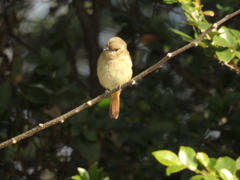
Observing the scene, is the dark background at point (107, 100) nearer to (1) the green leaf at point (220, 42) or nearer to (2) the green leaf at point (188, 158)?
(1) the green leaf at point (220, 42)

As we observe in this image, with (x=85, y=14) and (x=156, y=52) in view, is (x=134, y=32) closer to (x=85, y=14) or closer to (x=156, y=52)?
(x=156, y=52)

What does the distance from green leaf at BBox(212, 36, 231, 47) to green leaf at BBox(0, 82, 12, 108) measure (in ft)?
5.60

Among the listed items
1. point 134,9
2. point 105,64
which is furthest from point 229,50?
point 134,9

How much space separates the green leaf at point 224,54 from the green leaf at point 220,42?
0.05 meters

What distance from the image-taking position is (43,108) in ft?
13.8

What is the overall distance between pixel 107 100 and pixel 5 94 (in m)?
0.81

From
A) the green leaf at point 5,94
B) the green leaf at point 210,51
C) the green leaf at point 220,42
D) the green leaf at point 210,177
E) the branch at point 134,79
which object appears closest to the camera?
the branch at point 134,79

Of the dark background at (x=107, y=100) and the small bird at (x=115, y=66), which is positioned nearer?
the dark background at (x=107, y=100)

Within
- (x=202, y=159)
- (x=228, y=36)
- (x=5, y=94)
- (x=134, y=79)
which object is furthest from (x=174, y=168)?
(x=5, y=94)

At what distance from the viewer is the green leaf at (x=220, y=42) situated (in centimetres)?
313

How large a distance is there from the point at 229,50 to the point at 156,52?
117 centimetres

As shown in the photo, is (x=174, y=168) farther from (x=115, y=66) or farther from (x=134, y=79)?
(x=115, y=66)

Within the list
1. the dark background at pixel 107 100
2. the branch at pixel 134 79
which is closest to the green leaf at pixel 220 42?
the dark background at pixel 107 100

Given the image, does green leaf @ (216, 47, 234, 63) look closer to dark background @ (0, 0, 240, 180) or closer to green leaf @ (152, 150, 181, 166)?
dark background @ (0, 0, 240, 180)
